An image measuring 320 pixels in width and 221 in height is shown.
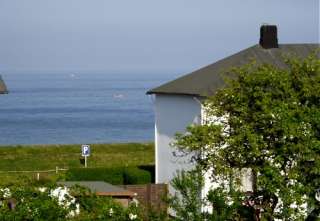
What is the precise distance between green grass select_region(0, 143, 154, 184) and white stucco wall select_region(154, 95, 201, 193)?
8240 millimetres

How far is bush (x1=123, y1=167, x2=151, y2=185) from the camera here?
38156 millimetres

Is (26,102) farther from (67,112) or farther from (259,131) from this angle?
(259,131)

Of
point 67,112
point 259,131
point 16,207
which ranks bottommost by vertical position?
point 16,207

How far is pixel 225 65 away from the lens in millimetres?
35344

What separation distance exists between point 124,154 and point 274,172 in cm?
3120

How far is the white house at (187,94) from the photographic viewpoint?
34469mm

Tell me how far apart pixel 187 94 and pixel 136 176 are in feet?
18.5

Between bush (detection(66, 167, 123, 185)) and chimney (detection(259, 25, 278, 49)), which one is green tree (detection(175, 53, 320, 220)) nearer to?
chimney (detection(259, 25, 278, 49))

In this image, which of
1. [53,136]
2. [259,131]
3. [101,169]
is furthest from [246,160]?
[53,136]

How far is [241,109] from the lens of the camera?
2292 cm

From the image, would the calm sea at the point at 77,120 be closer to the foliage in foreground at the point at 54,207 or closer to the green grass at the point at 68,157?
the green grass at the point at 68,157

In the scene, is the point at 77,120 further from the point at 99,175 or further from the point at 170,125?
the point at 170,125

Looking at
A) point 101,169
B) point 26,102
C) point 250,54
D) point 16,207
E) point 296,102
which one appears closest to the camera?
point 16,207

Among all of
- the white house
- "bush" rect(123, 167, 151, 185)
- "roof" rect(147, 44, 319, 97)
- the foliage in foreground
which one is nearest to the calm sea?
"bush" rect(123, 167, 151, 185)
